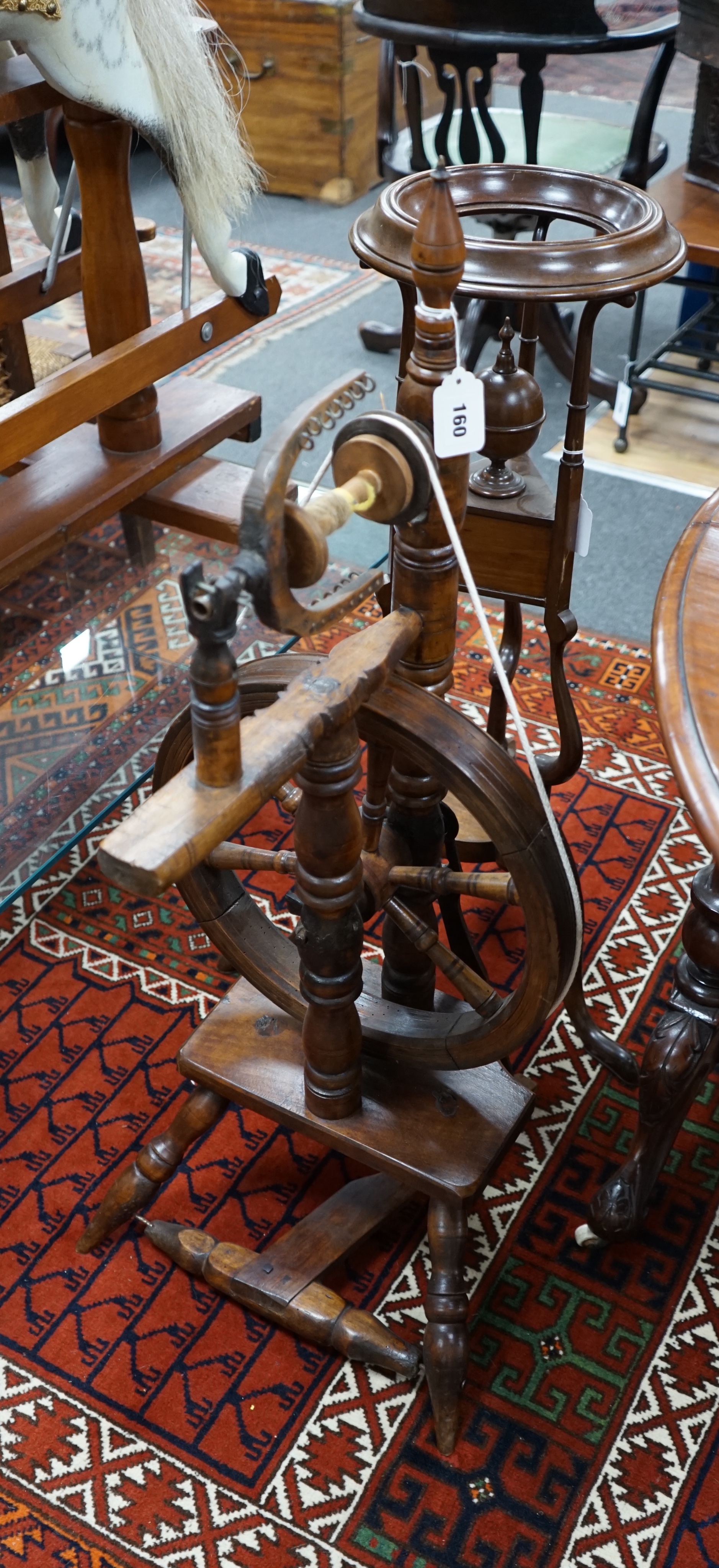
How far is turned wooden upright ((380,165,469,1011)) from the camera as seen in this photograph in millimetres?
1103

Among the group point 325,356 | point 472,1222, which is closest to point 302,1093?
point 472,1222

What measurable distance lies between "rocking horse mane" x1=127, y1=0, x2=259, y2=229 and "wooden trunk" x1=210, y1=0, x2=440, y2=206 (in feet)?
8.13

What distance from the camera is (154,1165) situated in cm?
155

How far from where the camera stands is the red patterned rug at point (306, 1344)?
1344mm

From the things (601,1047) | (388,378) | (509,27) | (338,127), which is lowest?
(601,1047)

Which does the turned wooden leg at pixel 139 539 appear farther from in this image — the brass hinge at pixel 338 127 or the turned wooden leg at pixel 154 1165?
the brass hinge at pixel 338 127

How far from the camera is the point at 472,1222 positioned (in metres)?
1.62

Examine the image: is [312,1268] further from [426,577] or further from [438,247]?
[438,247]

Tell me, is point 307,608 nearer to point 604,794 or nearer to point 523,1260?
point 523,1260

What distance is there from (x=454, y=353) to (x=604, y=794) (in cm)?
120

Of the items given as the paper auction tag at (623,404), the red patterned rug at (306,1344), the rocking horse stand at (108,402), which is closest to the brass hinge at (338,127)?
the paper auction tag at (623,404)

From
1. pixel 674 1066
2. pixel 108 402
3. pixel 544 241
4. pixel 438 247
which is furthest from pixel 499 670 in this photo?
pixel 108 402

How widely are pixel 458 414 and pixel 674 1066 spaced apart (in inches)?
28.4

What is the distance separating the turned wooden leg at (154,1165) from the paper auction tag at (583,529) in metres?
0.81
